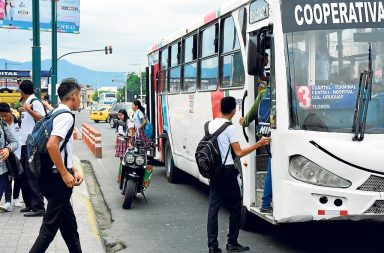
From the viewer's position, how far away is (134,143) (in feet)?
34.0

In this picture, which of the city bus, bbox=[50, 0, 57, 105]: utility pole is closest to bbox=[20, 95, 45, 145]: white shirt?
the city bus

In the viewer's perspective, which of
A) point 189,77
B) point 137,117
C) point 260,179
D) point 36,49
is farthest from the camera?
point 36,49

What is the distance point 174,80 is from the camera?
12.4 m

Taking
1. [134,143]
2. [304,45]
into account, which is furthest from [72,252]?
[134,143]

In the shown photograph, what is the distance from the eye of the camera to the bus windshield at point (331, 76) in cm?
607

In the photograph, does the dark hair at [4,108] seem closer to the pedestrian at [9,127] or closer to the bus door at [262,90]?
the pedestrian at [9,127]

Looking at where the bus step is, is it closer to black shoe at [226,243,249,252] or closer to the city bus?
the city bus

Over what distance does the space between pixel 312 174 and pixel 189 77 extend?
536 centimetres

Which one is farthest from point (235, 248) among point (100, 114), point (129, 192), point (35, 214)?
point (100, 114)

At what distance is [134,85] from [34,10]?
133 metres

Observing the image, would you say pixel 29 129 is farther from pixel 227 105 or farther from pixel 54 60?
pixel 54 60

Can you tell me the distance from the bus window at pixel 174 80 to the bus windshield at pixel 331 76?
5.74m

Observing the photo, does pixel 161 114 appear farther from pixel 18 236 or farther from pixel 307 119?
pixel 307 119

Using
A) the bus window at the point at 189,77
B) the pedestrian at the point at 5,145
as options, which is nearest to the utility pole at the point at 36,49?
the bus window at the point at 189,77
